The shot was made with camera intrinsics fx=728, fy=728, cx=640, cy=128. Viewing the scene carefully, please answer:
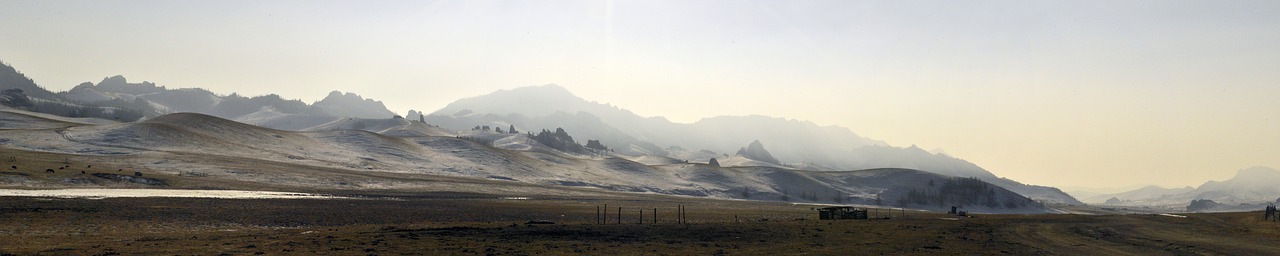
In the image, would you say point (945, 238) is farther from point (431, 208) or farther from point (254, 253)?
point (431, 208)

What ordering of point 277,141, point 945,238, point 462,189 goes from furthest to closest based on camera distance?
point 277,141
point 462,189
point 945,238

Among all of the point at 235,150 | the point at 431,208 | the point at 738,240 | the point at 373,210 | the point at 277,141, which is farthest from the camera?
the point at 277,141

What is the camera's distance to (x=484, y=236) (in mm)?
42812

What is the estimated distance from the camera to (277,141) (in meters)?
189

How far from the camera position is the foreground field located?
35938 millimetres

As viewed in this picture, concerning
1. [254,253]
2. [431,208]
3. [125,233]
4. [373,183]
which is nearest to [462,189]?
[373,183]

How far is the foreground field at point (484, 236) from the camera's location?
35938mm

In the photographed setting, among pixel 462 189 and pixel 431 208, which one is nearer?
pixel 431 208

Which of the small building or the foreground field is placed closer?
the foreground field

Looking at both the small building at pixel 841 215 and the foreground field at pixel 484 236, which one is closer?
the foreground field at pixel 484 236

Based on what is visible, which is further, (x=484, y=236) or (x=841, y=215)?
(x=841, y=215)

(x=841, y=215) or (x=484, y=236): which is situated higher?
(x=841, y=215)

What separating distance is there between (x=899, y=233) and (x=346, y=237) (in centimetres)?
3656

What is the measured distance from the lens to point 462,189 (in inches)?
5261
